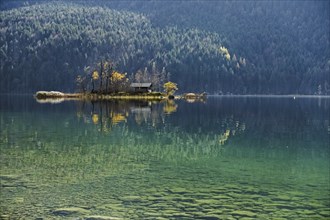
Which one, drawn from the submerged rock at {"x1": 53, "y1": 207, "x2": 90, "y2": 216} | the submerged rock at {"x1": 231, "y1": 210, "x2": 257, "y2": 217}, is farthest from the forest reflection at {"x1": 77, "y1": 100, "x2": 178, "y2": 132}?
the submerged rock at {"x1": 231, "y1": 210, "x2": 257, "y2": 217}

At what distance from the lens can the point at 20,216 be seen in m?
21.4

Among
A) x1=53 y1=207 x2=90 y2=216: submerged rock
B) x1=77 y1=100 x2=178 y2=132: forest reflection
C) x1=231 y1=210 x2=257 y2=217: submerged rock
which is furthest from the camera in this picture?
x1=77 y1=100 x2=178 y2=132: forest reflection

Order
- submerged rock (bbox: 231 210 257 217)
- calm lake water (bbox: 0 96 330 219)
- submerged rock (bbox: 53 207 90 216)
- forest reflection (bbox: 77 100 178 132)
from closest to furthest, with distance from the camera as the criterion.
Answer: submerged rock (bbox: 53 207 90 216) < submerged rock (bbox: 231 210 257 217) < calm lake water (bbox: 0 96 330 219) < forest reflection (bbox: 77 100 178 132)

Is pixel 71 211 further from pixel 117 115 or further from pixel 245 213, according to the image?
pixel 117 115

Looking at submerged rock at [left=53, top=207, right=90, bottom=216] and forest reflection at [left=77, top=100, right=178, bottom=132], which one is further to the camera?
forest reflection at [left=77, top=100, right=178, bottom=132]

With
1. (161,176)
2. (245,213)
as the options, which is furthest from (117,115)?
(245,213)

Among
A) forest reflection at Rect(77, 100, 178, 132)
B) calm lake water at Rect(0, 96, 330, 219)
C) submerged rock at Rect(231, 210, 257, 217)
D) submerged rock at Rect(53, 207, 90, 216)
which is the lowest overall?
submerged rock at Rect(231, 210, 257, 217)

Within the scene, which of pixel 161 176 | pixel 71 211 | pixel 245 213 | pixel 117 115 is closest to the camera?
pixel 71 211

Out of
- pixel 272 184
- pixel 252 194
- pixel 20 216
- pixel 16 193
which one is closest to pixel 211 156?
pixel 272 184

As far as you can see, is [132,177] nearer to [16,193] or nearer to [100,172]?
[100,172]

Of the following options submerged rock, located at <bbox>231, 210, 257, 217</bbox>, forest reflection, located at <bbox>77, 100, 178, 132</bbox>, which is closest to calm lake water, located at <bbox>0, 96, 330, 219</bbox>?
submerged rock, located at <bbox>231, 210, 257, 217</bbox>

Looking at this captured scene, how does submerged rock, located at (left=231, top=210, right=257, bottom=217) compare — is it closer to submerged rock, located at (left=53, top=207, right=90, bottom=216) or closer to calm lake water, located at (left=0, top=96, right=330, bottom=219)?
calm lake water, located at (left=0, top=96, right=330, bottom=219)

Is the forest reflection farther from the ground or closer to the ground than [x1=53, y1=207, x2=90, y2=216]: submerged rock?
farther from the ground

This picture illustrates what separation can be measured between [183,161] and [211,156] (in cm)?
371
